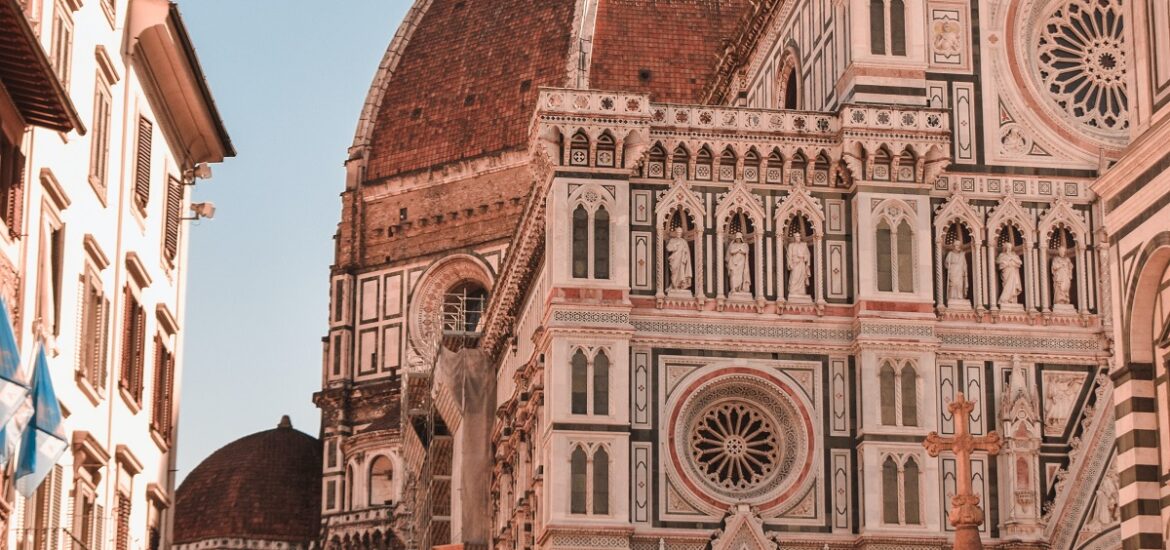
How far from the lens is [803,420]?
37.0 meters

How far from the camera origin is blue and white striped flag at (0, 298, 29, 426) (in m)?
17.3

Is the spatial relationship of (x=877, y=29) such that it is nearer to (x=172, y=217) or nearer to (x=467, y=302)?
(x=172, y=217)

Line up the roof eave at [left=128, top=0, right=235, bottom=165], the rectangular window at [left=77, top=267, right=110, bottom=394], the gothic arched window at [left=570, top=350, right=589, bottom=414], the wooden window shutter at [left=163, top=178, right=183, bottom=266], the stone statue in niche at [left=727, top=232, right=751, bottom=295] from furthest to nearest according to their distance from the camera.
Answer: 1. the stone statue in niche at [left=727, top=232, right=751, bottom=295]
2. the gothic arched window at [left=570, top=350, right=589, bottom=414]
3. the wooden window shutter at [left=163, top=178, right=183, bottom=266]
4. the roof eave at [left=128, top=0, right=235, bottom=165]
5. the rectangular window at [left=77, top=267, right=110, bottom=394]

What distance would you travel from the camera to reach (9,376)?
17.8m

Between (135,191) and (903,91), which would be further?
(903,91)

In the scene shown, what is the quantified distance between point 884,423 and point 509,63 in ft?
125

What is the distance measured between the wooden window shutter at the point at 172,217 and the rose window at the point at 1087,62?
16.7 metres

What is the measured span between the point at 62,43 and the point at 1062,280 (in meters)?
21.1

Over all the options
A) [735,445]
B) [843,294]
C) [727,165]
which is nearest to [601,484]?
[735,445]

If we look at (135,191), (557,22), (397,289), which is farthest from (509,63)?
(135,191)

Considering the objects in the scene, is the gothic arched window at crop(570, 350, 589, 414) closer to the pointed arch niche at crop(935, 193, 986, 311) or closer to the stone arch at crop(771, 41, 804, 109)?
the pointed arch niche at crop(935, 193, 986, 311)

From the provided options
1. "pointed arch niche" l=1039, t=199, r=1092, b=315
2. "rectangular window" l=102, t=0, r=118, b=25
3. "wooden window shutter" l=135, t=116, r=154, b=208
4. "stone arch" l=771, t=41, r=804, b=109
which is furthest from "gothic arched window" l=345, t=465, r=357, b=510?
"rectangular window" l=102, t=0, r=118, b=25

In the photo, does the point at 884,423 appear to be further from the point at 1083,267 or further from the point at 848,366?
the point at 1083,267

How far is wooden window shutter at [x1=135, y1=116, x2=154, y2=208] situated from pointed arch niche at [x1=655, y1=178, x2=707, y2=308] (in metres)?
11.7
